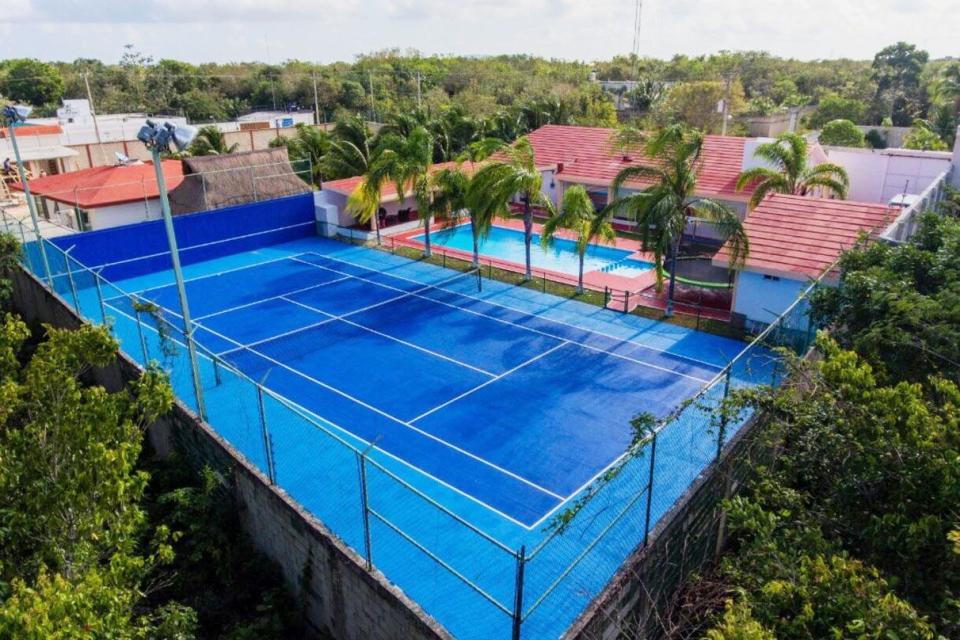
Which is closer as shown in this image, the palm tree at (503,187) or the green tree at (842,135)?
the palm tree at (503,187)

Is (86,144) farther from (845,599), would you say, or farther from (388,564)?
(845,599)

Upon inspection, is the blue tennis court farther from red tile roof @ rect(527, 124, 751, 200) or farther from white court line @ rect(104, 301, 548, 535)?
red tile roof @ rect(527, 124, 751, 200)

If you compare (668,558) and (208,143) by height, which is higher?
(208,143)

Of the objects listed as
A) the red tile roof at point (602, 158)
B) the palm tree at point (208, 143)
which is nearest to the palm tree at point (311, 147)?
the palm tree at point (208, 143)

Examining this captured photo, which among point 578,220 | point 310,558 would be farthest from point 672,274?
point 310,558

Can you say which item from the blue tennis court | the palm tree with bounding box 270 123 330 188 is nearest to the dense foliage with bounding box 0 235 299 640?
the blue tennis court

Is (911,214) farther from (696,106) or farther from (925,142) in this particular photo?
(696,106)

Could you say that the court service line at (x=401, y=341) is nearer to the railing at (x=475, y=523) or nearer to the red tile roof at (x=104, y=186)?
the railing at (x=475, y=523)
